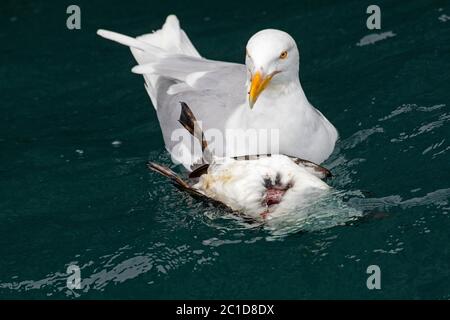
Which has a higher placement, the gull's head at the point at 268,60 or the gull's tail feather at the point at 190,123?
the gull's head at the point at 268,60

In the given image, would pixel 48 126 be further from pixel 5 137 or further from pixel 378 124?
pixel 378 124

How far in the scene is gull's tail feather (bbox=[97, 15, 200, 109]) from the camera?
5742mm

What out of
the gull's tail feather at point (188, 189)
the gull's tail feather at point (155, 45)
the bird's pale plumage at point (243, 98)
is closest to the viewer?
the gull's tail feather at point (188, 189)

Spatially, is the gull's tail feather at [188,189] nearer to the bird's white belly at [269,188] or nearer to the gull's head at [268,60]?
the bird's white belly at [269,188]

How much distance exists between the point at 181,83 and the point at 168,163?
0.45 meters

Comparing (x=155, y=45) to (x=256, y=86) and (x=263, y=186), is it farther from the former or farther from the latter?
(x=263, y=186)

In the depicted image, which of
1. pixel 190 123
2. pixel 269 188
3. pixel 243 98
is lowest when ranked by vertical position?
pixel 269 188

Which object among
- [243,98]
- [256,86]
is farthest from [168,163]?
[256,86]

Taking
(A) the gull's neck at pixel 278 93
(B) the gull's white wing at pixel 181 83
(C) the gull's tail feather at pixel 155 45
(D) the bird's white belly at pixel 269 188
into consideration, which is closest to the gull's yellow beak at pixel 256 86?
(A) the gull's neck at pixel 278 93

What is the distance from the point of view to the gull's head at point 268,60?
4.58 metres

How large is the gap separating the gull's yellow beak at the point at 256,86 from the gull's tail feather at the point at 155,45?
1170 millimetres

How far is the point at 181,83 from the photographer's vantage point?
5.45 meters

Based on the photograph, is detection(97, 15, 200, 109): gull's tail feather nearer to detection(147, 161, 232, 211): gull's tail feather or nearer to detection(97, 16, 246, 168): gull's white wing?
detection(97, 16, 246, 168): gull's white wing

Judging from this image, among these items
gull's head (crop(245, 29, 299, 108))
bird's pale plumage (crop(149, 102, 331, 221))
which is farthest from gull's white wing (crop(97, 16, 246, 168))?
bird's pale plumage (crop(149, 102, 331, 221))
